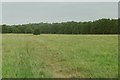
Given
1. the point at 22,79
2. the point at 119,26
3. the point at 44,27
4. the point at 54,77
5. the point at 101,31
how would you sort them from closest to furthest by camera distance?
the point at 22,79 < the point at 54,77 < the point at 119,26 < the point at 101,31 < the point at 44,27

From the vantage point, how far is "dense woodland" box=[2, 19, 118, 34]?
9319 cm

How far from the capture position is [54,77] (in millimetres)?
9312

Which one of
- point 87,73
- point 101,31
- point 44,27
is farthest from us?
point 44,27

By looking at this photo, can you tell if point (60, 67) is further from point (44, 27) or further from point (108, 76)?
point (44, 27)

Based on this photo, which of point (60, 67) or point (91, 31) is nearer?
point (60, 67)

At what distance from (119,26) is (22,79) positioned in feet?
264

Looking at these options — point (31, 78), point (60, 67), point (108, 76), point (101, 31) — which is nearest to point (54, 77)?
point (31, 78)

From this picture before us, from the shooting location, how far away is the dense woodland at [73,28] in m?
93.2

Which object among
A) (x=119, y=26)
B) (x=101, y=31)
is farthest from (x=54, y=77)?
(x=101, y=31)

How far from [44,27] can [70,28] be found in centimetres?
1009

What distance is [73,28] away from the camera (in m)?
109

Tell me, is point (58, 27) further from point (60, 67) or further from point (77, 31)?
point (60, 67)

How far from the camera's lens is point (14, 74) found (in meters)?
9.45

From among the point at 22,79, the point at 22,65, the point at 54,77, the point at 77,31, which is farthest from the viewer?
the point at 77,31
